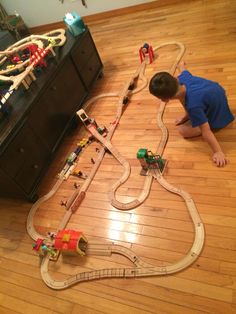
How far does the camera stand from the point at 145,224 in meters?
1.57

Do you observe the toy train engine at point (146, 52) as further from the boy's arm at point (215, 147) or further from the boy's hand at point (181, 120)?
the boy's arm at point (215, 147)

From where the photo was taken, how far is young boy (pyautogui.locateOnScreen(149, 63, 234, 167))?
1.51m

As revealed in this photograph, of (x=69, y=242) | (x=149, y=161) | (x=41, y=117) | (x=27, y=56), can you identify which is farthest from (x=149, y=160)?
(x=27, y=56)

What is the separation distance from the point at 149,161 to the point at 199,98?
1.61 feet

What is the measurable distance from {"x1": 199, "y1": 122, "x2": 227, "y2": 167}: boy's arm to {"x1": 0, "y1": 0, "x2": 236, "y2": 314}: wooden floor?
39 millimetres

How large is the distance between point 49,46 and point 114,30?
5.42 ft

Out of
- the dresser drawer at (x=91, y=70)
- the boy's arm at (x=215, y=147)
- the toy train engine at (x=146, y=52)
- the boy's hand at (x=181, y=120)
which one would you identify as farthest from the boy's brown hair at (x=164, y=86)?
the toy train engine at (x=146, y=52)

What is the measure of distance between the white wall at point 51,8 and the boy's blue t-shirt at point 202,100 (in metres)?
Answer: 2.48

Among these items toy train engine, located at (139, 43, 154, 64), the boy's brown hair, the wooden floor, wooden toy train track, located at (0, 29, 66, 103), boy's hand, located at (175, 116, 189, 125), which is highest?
wooden toy train track, located at (0, 29, 66, 103)

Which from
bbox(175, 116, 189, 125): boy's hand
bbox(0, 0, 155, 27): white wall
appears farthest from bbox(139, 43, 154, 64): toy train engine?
bbox(0, 0, 155, 27): white wall

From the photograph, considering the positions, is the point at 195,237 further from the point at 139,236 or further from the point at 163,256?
the point at 139,236

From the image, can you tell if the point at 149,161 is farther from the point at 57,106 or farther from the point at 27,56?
the point at 27,56

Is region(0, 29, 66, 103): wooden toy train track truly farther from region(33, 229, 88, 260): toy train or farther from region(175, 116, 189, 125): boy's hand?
region(175, 116, 189, 125): boy's hand

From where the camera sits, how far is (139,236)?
1.54 metres
